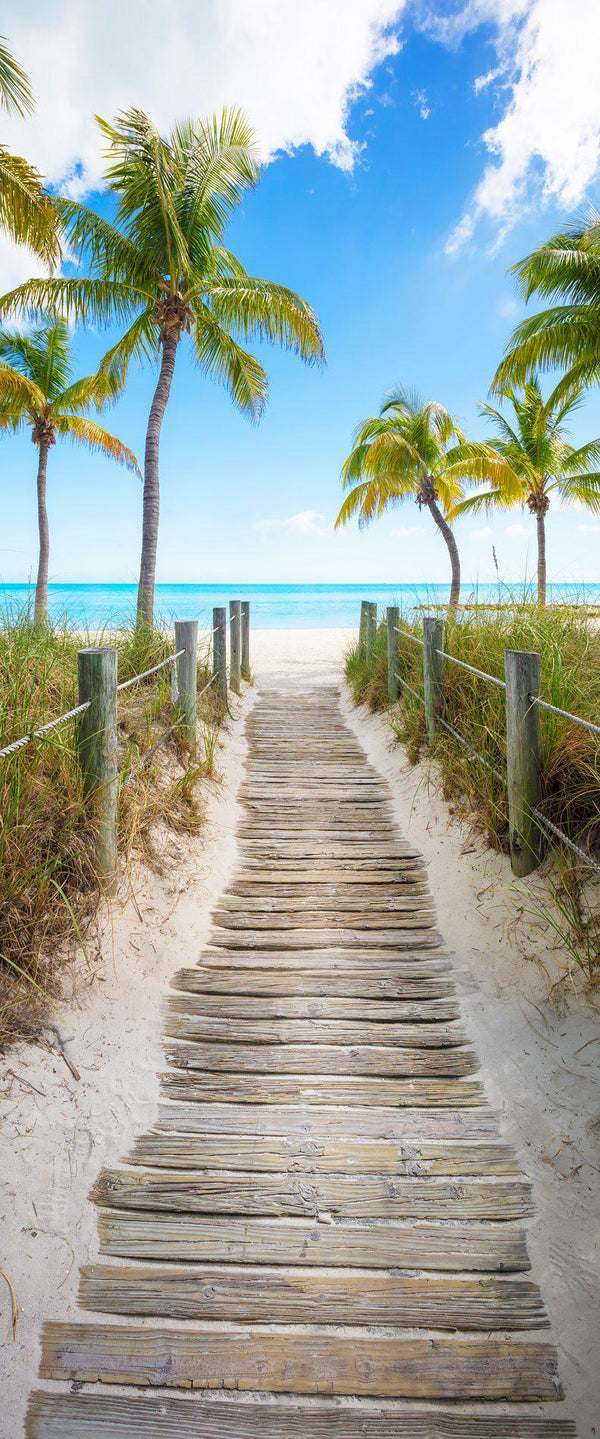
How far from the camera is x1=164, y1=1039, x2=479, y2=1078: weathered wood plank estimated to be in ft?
7.86

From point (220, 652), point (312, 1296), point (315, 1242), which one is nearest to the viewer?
point (312, 1296)

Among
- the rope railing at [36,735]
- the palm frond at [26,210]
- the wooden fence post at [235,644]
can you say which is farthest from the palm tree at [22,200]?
the rope railing at [36,735]

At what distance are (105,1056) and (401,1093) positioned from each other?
1.09 m

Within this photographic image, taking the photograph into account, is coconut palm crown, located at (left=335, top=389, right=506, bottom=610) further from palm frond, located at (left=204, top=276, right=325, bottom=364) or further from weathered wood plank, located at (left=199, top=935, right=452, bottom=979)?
weathered wood plank, located at (left=199, top=935, right=452, bottom=979)

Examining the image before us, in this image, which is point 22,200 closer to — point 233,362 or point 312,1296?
point 233,362

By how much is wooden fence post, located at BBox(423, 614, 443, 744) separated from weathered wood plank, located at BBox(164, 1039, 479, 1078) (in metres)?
2.77

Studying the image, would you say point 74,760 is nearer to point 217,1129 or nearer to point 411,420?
Result: point 217,1129

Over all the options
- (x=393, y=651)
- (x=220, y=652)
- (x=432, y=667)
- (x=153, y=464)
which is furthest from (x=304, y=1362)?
(x=153, y=464)

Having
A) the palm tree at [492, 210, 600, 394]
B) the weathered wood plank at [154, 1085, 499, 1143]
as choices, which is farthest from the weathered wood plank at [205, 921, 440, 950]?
the palm tree at [492, 210, 600, 394]

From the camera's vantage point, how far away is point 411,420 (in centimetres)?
1494

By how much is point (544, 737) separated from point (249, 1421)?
8.63 feet

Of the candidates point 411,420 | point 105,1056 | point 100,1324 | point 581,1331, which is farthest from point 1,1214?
point 411,420

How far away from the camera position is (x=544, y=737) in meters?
3.14

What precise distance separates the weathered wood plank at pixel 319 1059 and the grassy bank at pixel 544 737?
656 mm
